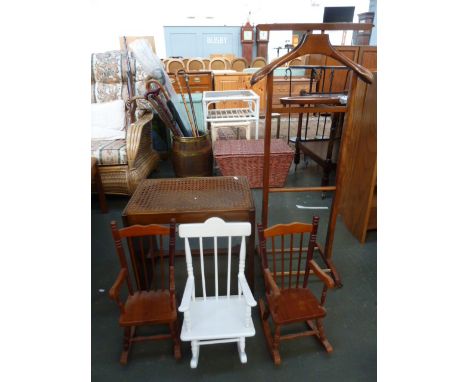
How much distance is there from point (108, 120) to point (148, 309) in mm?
2230

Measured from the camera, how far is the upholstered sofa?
2.49 meters

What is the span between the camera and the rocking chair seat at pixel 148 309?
122cm

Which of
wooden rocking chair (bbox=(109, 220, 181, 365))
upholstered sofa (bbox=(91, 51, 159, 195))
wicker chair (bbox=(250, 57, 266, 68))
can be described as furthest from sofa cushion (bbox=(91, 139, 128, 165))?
wicker chair (bbox=(250, 57, 266, 68))

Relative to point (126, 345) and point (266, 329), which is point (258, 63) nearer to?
point (266, 329)

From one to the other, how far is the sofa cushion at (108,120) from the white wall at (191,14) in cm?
405

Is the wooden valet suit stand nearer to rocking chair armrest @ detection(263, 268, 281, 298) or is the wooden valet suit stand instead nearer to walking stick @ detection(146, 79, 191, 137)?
rocking chair armrest @ detection(263, 268, 281, 298)

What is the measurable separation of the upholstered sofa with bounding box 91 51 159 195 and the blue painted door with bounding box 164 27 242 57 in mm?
4243

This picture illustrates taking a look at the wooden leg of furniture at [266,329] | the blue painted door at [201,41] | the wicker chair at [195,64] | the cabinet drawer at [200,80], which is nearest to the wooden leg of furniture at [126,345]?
the wooden leg of furniture at [266,329]

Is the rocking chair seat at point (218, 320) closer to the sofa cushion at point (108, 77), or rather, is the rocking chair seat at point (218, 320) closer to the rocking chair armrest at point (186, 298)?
the rocking chair armrest at point (186, 298)

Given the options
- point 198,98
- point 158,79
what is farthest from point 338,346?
point 198,98

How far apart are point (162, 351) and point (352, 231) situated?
159 cm

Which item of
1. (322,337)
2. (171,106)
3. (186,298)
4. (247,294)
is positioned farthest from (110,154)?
(322,337)

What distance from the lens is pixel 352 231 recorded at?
2.21 m

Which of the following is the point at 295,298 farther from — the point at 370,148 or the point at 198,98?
the point at 198,98
